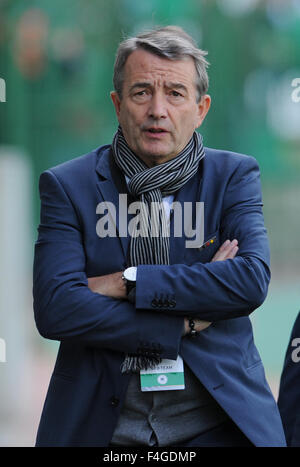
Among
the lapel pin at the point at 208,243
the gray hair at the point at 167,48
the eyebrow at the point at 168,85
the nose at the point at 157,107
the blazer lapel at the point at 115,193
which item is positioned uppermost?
the gray hair at the point at 167,48

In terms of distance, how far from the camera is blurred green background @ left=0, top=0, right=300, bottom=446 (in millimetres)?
9781

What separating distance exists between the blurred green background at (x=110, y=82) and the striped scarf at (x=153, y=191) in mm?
6342

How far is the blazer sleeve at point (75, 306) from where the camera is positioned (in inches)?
120

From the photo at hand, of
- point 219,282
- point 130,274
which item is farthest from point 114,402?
point 219,282

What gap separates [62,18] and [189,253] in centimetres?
750

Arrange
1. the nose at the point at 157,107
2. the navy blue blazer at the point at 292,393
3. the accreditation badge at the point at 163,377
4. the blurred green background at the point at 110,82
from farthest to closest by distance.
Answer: the blurred green background at the point at 110,82 < the navy blue blazer at the point at 292,393 < the nose at the point at 157,107 < the accreditation badge at the point at 163,377

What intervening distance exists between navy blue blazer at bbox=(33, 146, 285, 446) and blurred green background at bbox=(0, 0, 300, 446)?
6284 millimetres

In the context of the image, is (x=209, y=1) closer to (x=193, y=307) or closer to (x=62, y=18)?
(x=62, y=18)

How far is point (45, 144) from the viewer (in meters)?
9.93

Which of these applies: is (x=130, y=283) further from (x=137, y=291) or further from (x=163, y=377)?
(x=163, y=377)

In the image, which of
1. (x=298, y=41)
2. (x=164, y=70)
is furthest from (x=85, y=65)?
(x=164, y=70)

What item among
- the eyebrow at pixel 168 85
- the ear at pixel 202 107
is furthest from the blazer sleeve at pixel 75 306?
the ear at pixel 202 107

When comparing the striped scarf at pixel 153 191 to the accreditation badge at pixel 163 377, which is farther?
the striped scarf at pixel 153 191

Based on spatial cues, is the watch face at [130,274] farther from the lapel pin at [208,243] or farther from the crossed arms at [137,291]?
the lapel pin at [208,243]
